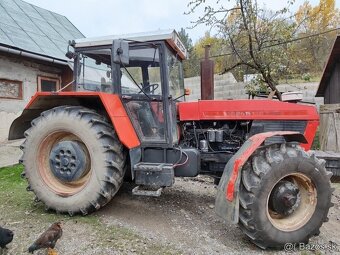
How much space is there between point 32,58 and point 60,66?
1.33m

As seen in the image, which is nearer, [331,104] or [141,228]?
[141,228]

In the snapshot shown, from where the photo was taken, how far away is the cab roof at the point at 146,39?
12.3 feet

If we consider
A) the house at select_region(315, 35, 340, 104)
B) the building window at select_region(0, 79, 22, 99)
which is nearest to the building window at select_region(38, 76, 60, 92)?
the building window at select_region(0, 79, 22, 99)

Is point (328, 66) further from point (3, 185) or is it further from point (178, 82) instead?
point (3, 185)

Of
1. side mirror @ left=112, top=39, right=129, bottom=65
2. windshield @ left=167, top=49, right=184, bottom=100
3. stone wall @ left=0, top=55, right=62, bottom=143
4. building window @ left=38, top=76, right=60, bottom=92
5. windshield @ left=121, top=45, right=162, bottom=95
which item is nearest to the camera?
side mirror @ left=112, top=39, right=129, bottom=65

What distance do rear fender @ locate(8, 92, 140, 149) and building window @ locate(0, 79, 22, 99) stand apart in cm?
499

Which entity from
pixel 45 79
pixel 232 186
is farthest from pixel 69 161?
pixel 45 79

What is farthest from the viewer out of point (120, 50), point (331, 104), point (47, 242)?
point (331, 104)

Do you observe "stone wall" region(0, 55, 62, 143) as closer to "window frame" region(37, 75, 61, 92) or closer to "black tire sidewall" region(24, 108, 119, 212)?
"window frame" region(37, 75, 61, 92)

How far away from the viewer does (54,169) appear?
3.80 metres

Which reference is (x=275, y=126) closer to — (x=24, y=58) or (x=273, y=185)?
(x=273, y=185)

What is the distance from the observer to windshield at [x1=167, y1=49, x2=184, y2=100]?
13.0 feet

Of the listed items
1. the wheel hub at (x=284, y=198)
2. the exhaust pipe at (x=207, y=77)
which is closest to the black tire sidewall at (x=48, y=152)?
the wheel hub at (x=284, y=198)

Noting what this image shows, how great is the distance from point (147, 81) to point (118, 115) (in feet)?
1.82
